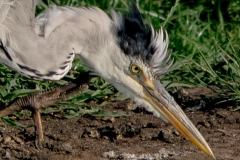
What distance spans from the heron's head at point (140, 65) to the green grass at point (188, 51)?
0.67 metres

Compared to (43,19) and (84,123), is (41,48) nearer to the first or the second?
(43,19)

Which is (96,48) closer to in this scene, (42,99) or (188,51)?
(42,99)

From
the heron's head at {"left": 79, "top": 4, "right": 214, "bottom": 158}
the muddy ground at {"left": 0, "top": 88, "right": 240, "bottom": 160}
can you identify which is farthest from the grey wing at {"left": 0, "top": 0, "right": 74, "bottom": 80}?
the muddy ground at {"left": 0, "top": 88, "right": 240, "bottom": 160}

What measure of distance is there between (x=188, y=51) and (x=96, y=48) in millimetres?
1894

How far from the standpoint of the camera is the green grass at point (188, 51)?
23.2ft

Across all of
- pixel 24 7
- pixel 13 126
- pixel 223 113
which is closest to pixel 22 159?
pixel 13 126

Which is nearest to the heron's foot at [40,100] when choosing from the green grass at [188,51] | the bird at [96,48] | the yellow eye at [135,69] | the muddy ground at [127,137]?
the muddy ground at [127,137]

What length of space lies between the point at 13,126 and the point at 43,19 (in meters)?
0.97

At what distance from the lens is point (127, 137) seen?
21.1 feet

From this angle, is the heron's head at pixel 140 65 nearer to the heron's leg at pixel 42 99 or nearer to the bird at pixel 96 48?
the bird at pixel 96 48

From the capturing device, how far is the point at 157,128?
6582 millimetres

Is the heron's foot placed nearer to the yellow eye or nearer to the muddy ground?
the muddy ground

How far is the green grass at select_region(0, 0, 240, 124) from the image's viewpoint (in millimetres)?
7070

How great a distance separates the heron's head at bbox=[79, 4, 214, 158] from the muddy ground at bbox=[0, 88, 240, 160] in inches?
8.6
